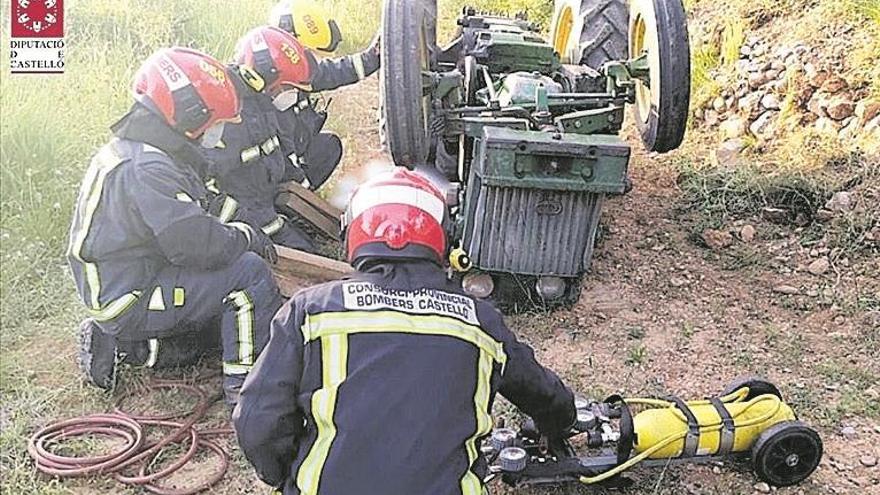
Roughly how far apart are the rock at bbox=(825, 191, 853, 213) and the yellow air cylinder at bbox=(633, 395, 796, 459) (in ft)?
6.66

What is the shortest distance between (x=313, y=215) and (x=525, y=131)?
1670 millimetres

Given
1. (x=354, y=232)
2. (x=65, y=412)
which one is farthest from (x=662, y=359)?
(x=65, y=412)

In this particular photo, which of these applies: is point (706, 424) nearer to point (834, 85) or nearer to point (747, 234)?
point (747, 234)

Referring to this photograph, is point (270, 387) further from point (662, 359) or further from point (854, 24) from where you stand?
point (854, 24)

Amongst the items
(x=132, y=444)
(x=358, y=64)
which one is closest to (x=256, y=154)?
(x=358, y=64)

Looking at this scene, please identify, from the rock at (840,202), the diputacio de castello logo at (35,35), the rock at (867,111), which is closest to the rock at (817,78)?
the rock at (867,111)

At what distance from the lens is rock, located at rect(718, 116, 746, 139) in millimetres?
5969

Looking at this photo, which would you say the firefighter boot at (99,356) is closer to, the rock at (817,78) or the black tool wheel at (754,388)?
the black tool wheel at (754,388)

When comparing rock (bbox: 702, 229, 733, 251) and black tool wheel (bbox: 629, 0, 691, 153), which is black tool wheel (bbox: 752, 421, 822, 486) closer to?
black tool wheel (bbox: 629, 0, 691, 153)

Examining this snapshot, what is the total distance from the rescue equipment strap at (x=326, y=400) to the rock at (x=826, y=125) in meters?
4.13

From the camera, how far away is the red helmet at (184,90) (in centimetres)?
368

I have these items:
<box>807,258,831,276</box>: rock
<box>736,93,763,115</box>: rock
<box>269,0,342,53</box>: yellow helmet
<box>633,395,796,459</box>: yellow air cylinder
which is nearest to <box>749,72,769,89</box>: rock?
<box>736,93,763,115</box>: rock

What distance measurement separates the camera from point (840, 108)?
17.9 ft

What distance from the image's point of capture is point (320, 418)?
7.57ft
